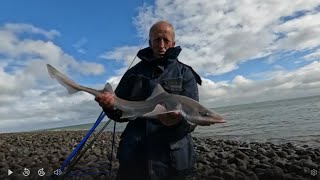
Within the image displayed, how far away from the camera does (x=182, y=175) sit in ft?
14.0

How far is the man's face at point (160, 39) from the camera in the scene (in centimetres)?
458

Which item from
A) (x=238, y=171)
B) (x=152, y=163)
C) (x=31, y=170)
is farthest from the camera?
(x=31, y=170)

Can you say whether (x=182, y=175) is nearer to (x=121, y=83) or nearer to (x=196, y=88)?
(x=196, y=88)

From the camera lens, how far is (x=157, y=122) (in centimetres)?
425

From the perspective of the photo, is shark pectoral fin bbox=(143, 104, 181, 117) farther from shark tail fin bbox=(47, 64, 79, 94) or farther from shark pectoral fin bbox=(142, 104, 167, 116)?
shark tail fin bbox=(47, 64, 79, 94)

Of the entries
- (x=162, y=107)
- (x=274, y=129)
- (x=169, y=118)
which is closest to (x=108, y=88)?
(x=162, y=107)

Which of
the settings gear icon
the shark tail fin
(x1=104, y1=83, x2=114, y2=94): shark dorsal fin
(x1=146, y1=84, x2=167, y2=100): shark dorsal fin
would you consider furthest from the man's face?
the settings gear icon

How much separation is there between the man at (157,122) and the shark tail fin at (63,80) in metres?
0.32

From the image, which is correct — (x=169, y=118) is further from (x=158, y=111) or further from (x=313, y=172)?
(x=313, y=172)

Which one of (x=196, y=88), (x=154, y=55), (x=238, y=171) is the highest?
(x=154, y=55)

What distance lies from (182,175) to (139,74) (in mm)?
1284

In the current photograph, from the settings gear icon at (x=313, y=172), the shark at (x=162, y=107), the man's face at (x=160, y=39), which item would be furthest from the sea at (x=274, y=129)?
the settings gear icon at (x=313, y=172)

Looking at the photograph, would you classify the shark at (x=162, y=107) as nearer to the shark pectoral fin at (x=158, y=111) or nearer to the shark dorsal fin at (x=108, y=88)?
the shark pectoral fin at (x=158, y=111)

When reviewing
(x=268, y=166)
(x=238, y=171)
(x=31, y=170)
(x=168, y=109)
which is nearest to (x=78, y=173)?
(x=31, y=170)
